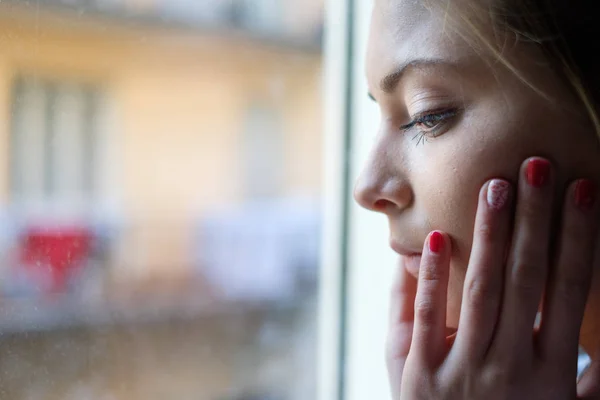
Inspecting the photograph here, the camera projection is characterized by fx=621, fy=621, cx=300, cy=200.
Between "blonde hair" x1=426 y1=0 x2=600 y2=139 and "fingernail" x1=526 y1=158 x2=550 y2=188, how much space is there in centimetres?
5

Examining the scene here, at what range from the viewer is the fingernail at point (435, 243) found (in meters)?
0.49

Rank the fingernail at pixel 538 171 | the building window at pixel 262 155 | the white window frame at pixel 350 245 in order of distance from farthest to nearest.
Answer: the building window at pixel 262 155, the white window frame at pixel 350 245, the fingernail at pixel 538 171

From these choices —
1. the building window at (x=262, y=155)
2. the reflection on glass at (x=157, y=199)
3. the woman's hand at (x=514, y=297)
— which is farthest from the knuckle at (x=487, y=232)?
the building window at (x=262, y=155)

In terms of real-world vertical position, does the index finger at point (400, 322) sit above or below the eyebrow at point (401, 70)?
below

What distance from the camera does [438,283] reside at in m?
0.50

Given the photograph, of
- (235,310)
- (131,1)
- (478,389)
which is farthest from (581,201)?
(235,310)

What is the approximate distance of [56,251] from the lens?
672 mm

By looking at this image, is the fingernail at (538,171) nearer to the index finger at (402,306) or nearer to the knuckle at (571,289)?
the knuckle at (571,289)

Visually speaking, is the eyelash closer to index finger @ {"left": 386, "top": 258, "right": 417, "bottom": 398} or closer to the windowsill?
index finger @ {"left": 386, "top": 258, "right": 417, "bottom": 398}

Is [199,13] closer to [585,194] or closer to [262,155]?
[585,194]

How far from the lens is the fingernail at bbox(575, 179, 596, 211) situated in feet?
1.55

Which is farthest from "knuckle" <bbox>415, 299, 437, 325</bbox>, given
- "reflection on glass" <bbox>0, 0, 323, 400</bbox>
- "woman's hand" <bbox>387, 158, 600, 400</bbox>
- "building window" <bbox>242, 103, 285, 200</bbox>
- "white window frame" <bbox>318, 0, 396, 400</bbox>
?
"building window" <bbox>242, 103, 285, 200</bbox>

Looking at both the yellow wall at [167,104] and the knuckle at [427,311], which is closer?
the knuckle at [427,311]

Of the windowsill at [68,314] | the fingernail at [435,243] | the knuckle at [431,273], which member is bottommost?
the windowsill at [68,314]
